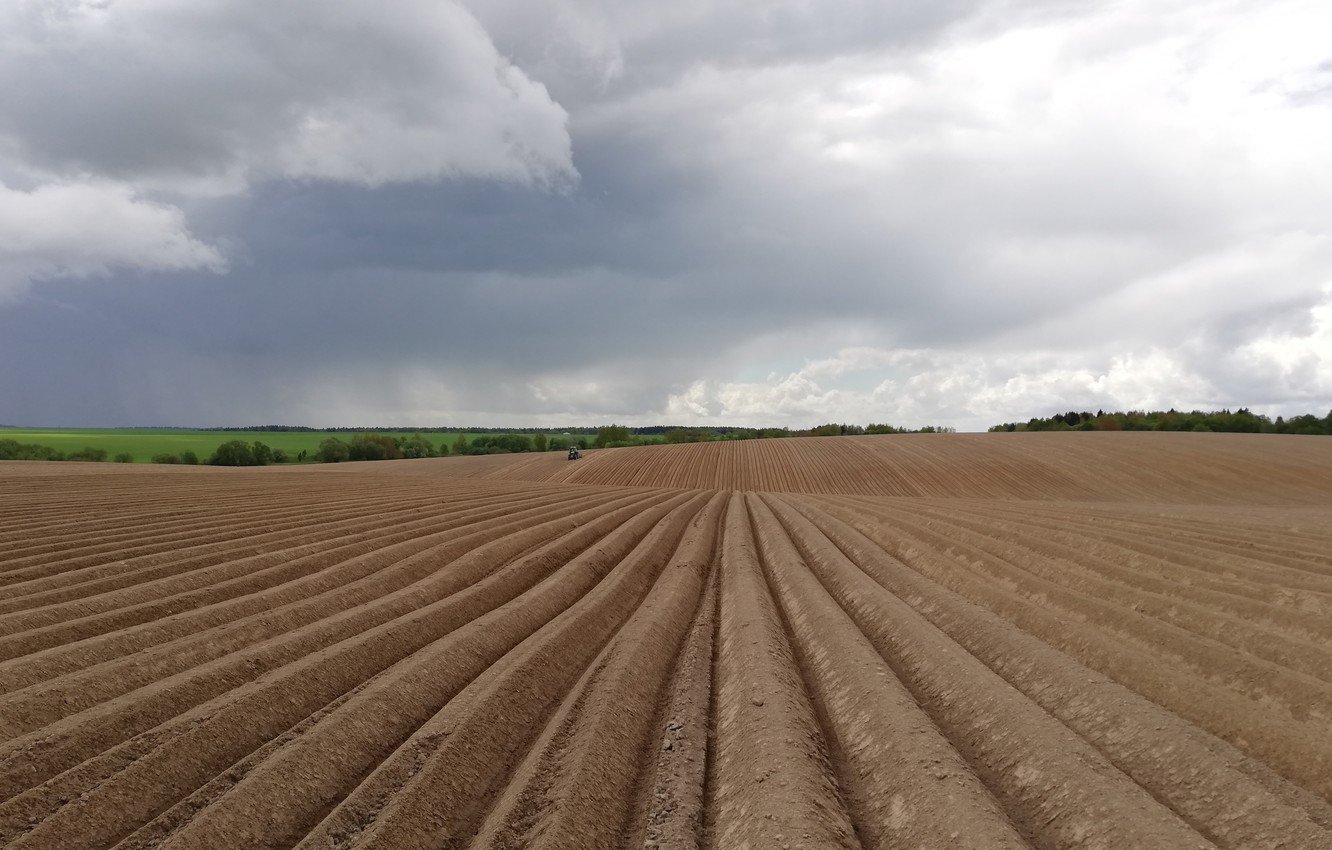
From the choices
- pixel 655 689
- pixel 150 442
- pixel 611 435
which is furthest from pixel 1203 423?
pixel 150 442

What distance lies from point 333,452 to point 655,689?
81.6 m

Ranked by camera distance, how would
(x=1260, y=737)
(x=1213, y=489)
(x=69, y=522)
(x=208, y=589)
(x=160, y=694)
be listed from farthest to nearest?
(x=1213, y=489)
(x=69, y=522)
(x=208, y=589)
(x=160, y=694)
(x=1260, y=737)

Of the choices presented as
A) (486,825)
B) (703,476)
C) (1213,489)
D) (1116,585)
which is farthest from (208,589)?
(1213,489)

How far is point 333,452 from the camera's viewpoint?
78.2 meters

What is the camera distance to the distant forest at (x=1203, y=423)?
69812mm

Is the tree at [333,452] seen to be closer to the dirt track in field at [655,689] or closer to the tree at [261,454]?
the tree at [261,454]

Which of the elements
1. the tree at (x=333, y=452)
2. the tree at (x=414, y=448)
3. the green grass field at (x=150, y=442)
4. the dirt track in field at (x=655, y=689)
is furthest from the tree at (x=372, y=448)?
the dirt track in field at (x=655, y=689)

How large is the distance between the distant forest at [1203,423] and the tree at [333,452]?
3248 inches

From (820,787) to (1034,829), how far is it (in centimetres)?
135

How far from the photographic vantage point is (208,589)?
31.7ft

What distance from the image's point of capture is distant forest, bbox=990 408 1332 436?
229ft

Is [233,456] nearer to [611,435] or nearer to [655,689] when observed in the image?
[611,435]

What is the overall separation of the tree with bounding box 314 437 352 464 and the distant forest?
8249 centimetres

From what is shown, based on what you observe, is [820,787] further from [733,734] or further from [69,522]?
[69,522]
